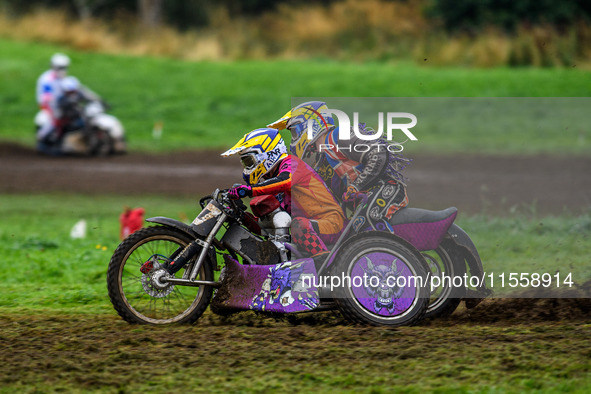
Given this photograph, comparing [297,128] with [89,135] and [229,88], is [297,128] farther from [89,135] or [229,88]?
[229,88]

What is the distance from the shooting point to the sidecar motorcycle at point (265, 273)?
689cm

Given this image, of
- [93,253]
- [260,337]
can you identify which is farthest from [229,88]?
[260,337]

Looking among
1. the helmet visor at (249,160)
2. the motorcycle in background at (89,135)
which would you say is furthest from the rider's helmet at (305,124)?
the motorcycle in background at (89,135)

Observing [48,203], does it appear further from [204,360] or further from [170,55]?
[170,55]

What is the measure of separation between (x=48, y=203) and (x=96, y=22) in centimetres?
2396

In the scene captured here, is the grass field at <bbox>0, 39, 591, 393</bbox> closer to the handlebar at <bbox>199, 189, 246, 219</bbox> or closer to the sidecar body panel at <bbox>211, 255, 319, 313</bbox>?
the sidecar body panel at <bbox>211, 255, 319, 313</bbox>

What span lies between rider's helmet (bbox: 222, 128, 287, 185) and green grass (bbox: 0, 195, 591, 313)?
1.83 metres

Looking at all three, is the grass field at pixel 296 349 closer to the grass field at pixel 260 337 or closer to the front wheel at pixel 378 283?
the grass field at pixel 260 337

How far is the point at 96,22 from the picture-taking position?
38.3 meters

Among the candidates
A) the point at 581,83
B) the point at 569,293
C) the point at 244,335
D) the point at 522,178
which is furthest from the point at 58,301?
the point at 581,83

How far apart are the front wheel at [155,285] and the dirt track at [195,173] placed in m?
6.50

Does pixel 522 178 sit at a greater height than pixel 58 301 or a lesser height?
greater

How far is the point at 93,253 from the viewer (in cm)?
1057

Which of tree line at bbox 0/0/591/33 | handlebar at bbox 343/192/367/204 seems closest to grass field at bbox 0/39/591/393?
handlebar at bbox 343/192/367/204
